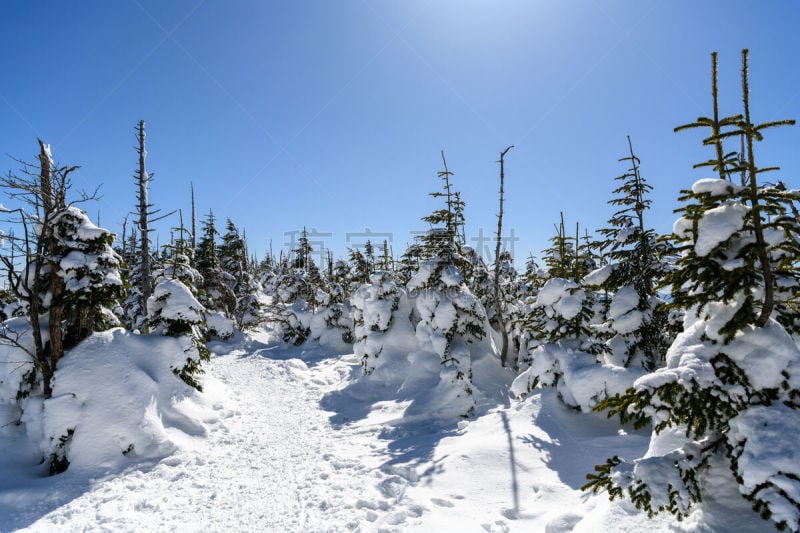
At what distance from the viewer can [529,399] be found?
11.3m

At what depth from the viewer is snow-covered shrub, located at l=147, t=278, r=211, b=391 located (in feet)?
38.9

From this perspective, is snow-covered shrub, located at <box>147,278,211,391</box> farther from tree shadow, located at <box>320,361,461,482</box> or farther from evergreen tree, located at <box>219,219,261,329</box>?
evergreen tree, located at <box>219,219,261,329</box>

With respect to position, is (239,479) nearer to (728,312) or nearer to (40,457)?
(40,457)

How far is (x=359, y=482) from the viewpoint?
26.5 ft

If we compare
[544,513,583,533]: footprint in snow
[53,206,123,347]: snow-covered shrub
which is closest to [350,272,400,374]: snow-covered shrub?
[53,206,123,347]: snow-covered shrub

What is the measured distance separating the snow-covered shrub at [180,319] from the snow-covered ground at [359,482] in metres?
1.28

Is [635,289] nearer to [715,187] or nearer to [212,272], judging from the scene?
[715,187]

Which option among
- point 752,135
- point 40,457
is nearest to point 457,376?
point 752,135

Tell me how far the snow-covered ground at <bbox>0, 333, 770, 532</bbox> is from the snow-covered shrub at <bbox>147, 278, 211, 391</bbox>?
4.20ft

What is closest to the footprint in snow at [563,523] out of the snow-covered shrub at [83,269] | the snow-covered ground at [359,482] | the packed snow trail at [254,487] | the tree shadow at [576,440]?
the snow-covered ground at [359,482]

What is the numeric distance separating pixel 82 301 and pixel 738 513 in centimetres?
1352

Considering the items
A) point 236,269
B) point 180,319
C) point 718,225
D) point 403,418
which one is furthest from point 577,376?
point 236,269

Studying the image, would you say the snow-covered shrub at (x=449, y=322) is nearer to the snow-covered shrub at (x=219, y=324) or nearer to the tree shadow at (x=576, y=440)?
the tree shadow at (x=576, y=440)

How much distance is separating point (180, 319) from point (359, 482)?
7.92 metres
